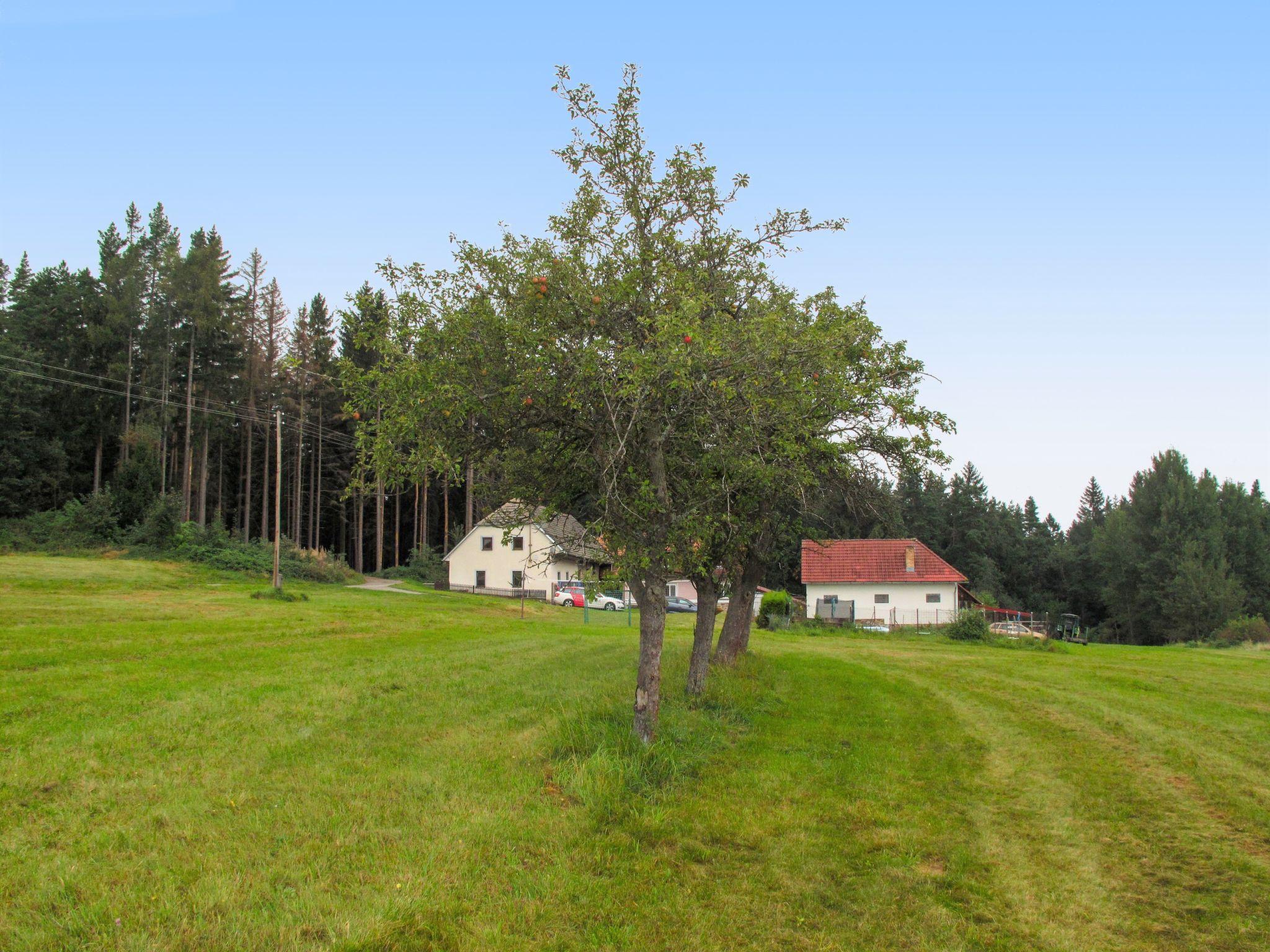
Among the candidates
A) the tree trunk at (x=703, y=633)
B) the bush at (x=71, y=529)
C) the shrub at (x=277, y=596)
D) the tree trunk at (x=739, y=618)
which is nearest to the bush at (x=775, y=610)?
the tree trunk at (x=739, y=618)

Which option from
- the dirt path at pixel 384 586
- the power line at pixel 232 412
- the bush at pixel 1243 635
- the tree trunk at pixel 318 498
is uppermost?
the power line at pixel 232 412

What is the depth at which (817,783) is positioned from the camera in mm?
8102

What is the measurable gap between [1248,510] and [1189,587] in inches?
643

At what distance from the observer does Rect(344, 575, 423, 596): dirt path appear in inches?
1666

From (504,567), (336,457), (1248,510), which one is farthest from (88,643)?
(1248,510)

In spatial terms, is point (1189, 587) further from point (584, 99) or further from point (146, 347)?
point (146, 347)

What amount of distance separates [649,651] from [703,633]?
13.2ft

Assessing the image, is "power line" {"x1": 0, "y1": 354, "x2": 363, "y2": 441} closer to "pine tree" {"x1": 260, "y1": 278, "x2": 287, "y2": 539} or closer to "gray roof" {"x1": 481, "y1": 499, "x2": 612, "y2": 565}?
"pine tree" {"x1": 260, "y1": 278, "x2": 287, "y2": 539}

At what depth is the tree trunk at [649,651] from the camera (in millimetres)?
8844

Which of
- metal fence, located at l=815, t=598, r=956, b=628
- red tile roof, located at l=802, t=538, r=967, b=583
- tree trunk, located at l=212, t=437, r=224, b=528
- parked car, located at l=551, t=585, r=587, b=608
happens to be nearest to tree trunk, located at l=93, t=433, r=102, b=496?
tree trunk, located at l=212, t=437, r=224, b=528

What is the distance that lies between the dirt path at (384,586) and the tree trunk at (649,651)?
3307cm

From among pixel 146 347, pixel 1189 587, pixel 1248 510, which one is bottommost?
pixel 1189 587

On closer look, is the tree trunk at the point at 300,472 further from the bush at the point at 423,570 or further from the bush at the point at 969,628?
the bush at the point at 969,628

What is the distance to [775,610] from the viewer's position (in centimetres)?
3888
